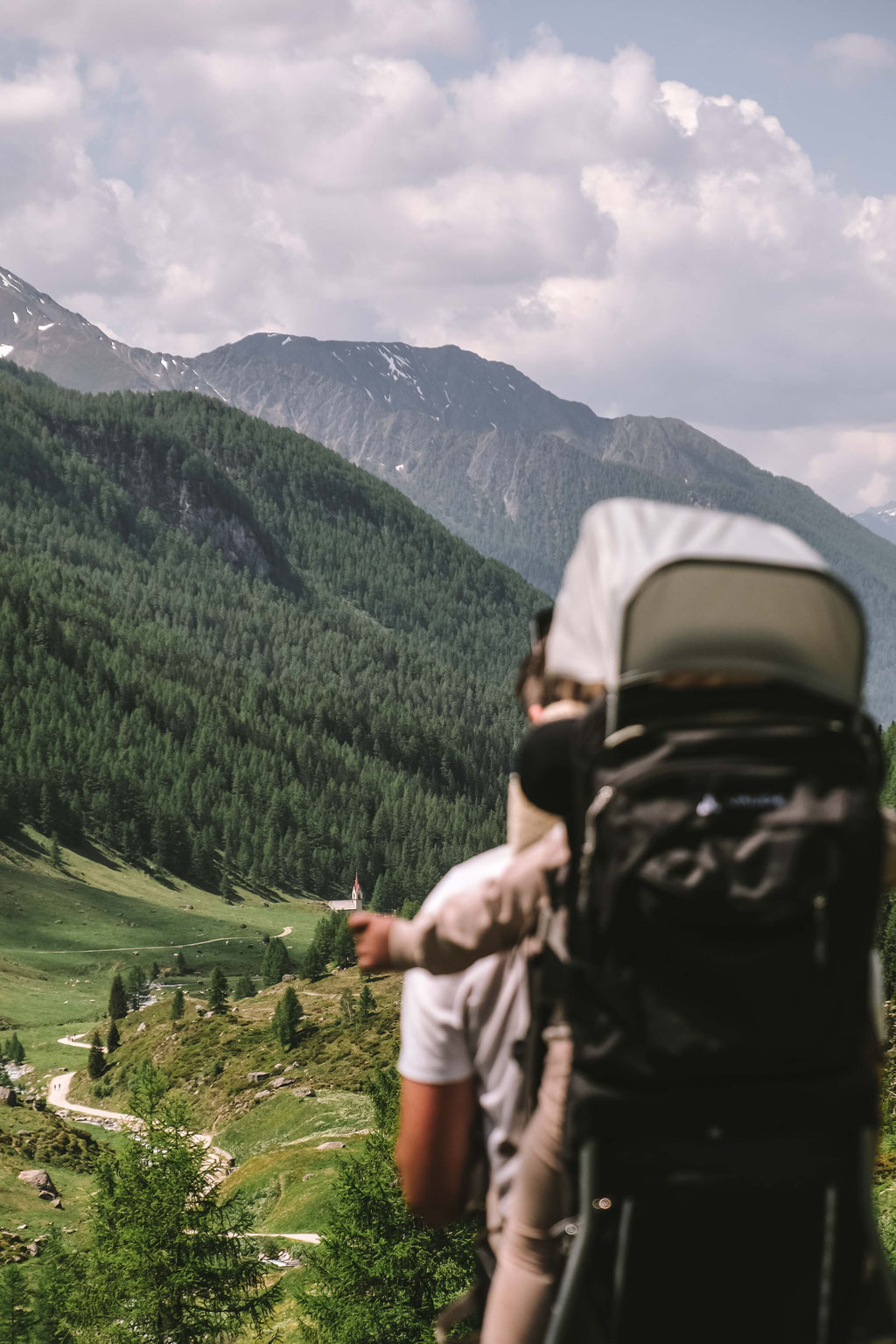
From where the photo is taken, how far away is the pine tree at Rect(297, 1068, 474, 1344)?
96.2 feet

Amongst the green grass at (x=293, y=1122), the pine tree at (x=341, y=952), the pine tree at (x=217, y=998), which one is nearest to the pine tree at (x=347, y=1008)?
the green grass at (x=293, y=1122)

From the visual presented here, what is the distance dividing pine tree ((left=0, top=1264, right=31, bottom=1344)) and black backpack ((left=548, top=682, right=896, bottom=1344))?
35.8 meters

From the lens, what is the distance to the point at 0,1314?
108ft

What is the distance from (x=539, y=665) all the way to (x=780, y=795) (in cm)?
101

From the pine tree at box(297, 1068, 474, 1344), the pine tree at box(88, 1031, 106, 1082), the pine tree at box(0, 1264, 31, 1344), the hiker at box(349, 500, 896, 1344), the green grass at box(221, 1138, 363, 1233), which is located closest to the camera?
the hiker at box(349, 500, 896, 1344)

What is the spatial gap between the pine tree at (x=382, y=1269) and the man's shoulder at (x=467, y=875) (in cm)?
2882

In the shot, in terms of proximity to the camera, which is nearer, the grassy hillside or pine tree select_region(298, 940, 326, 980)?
pine tree select_region(298, 940, 326, 980)

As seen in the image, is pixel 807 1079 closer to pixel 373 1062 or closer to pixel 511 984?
pixel 511 984

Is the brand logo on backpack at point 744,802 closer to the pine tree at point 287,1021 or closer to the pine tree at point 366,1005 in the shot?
the pine tree at point 287,1021

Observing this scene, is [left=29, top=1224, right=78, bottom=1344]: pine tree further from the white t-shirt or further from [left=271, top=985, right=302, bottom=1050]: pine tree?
[left=271, top=985, right=302, bottom=1050]: pine tree

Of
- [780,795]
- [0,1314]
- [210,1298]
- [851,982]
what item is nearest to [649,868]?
[780,795]

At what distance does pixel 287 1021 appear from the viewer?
110 meters

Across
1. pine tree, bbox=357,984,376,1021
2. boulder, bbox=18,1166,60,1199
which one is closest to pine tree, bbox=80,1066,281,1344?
boulder, bbox=18,1166,60,1199

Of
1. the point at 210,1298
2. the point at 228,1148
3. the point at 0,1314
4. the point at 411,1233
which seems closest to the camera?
the point at 210,1298
